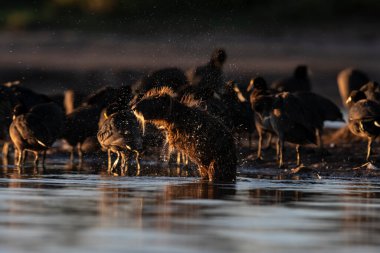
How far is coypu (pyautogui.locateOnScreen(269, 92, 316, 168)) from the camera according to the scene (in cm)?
2054

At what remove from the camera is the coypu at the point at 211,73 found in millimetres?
22297

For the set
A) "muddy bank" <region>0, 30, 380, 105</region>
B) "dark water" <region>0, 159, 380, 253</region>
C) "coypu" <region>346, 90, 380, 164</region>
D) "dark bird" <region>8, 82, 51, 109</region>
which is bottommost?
"dark water" <region>0, 159, 380, 253</region>

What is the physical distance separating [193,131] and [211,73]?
6969 millimetres

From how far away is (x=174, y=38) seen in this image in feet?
174

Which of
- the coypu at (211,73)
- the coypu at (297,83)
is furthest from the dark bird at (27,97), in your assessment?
the coypu at (297,83)

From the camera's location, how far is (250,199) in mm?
13016

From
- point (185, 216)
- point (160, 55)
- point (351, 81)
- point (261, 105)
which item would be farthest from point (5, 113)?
point (160, 55)

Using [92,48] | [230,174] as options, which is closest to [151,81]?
[230,174]

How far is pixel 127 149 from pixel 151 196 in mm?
6110

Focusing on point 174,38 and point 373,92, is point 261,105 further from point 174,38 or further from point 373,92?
point 174,38

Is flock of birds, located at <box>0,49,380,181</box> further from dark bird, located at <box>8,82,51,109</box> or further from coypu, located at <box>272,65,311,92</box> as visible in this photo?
coypu, located at <box>272,65,311,92</box>

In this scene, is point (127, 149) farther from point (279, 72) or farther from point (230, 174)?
point (279, 72)

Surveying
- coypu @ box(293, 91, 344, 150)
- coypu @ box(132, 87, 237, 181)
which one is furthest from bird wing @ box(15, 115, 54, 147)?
coypu @ box(132, 87, 237, 181)

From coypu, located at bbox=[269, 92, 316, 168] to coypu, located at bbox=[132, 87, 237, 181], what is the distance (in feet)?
14.7
